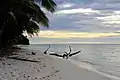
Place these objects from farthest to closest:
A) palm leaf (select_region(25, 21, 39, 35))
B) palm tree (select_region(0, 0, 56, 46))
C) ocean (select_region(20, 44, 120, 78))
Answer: palm leaf (select_region(25, 21, 39, 35))
ocean (select_region(20, 44, 120, 78))
palm tree (select_region(0, 0, 56, 46))

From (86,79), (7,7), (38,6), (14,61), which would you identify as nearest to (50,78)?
(86,79)

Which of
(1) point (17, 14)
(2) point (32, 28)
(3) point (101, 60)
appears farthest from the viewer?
(3) point (101, 60)

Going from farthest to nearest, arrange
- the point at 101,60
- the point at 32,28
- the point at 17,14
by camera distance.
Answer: the point at 101,60 < the point at 32,28 < the point at 17,14

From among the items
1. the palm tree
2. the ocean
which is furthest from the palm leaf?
the ocean

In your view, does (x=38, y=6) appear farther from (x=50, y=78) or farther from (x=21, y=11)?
(x=50, y=78)

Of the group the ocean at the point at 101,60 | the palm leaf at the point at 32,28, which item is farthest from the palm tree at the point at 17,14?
the ocean at the point at 101,60

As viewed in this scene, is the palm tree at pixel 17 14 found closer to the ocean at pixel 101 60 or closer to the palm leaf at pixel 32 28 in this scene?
the palm leaf at pixel 32 28

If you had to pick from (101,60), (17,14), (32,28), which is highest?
(17,14)

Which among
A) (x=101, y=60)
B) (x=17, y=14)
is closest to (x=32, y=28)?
(x=17, y=14)

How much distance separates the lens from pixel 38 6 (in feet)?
80.0

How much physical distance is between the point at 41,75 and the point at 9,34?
32.3 feet

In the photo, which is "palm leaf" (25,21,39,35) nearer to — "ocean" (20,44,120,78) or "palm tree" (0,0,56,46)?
"palm tree" (0,0,56,46)

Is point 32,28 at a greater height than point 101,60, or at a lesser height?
greater

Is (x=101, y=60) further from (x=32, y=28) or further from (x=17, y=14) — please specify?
(x=17, y=14)
